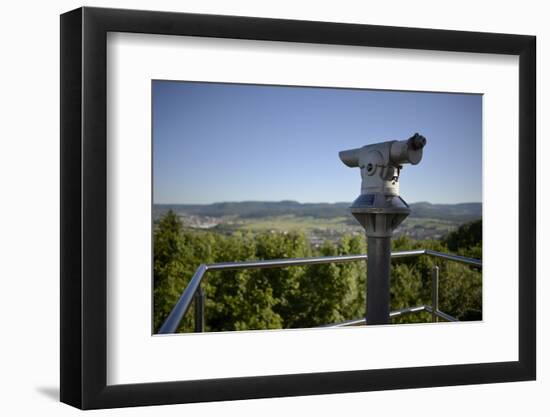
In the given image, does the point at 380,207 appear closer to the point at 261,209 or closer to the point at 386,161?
the point at 386,161

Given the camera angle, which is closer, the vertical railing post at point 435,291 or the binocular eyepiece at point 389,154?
the binocular eyepiece at point 389,154

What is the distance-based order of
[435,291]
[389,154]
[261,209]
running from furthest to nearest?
[261,209]
[435,291]
[389,154]

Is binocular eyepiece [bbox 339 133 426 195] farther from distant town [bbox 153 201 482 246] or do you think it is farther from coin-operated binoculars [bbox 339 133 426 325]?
distant town [bbox 153 201 482 246]

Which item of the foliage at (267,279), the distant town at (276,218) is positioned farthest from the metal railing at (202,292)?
the foliage at (267,279)

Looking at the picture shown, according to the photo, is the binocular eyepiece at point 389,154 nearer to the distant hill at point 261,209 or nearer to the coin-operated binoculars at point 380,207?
the coin-operated binoculars at point 380,207

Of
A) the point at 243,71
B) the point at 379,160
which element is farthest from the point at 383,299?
the point at 243,71

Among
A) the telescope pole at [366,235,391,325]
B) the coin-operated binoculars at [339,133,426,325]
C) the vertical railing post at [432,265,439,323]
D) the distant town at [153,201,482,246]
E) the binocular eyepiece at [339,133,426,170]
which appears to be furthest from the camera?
the distant town at [153,201,482,246]

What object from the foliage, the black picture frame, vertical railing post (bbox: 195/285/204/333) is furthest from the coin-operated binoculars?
the foliage

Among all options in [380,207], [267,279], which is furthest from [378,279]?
[267,279]
